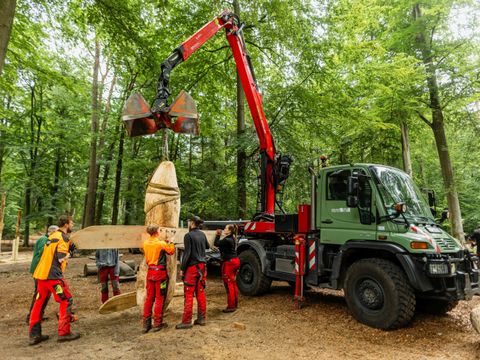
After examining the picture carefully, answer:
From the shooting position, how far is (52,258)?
4758 millimetres

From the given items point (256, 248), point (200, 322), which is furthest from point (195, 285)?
point (256, 248)

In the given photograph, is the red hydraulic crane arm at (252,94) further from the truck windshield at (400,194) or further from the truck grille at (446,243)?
the truck grille at (446,243)

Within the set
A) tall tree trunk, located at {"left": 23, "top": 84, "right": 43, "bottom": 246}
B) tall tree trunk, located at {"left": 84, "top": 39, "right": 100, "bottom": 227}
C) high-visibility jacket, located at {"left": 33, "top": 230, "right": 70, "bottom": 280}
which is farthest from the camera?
tall tree trunk, located at {"left": 23, "top": 84, "right": 43, "bottom": 246}

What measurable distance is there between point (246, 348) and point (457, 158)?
817 inches

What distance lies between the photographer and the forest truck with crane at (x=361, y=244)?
4906 mm

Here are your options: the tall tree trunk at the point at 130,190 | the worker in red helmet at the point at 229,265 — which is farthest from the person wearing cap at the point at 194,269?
the tall tree trunk at the point at 130,190

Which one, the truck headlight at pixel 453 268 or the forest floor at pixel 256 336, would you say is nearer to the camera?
the forest floor at pixel 256 336

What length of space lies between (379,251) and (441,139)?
914 centimetres

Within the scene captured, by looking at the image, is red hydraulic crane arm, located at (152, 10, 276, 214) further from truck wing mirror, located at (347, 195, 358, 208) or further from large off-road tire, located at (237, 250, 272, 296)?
truck wing mirror, located at (347, 195, 358, 208)

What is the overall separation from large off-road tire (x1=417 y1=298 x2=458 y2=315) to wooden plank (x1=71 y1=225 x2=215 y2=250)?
15.5 feet

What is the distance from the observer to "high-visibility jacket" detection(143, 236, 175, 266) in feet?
15.9

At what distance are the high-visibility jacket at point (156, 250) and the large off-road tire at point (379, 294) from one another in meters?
3.10

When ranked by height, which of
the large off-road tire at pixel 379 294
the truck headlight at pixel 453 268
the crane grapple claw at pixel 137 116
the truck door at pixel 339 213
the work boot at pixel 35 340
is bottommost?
the work boot at pixel 35 340

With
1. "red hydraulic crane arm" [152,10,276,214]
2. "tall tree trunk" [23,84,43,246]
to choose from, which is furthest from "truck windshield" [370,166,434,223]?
"tall tree trunk" [23,84,43,246]
